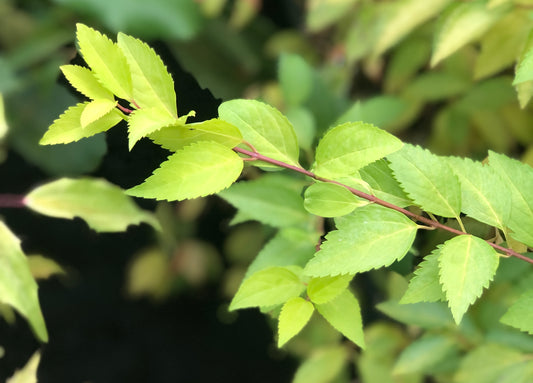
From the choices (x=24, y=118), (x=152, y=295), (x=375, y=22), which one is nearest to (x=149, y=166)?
(x=24, y=118)

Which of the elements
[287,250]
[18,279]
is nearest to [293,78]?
[287,250]

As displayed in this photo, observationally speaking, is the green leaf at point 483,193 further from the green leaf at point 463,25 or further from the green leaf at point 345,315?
the green leaf at point 463,25

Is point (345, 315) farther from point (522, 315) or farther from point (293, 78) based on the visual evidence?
point (293, 78)

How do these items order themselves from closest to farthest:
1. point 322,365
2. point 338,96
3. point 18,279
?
point 18,279
point 322,365
point 338,96

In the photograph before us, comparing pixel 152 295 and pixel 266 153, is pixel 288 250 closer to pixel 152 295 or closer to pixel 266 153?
pixel 266 153

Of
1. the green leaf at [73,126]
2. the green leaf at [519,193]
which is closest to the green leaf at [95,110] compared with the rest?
the green leaf at [73,126]

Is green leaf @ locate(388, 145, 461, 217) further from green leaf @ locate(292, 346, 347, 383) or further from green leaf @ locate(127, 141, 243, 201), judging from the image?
green leaf @ locate(292, 346, 347, 383)

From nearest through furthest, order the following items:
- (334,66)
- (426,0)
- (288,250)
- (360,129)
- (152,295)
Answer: (360,129), (288,250), (426,0), (334,66), (152,295)
